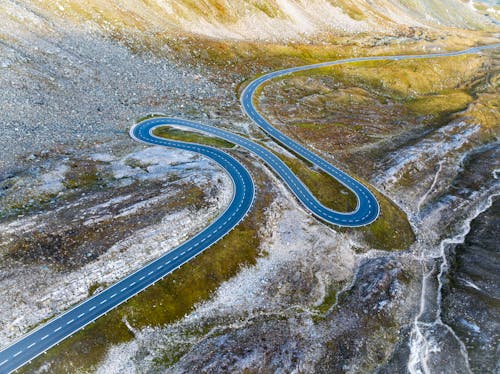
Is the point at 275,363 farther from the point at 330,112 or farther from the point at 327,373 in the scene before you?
the point at 330,112

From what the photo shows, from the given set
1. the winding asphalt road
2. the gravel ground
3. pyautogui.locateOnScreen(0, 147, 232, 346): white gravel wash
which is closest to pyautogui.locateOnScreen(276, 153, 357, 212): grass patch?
the winding asphalt road

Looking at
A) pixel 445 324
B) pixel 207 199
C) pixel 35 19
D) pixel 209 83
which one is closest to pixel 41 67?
pixel 35 19

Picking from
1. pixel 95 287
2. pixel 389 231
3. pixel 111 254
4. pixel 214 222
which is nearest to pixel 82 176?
pixel 111 254

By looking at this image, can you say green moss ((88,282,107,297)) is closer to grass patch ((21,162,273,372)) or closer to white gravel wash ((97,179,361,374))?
grass patch ((21,162,273,372))

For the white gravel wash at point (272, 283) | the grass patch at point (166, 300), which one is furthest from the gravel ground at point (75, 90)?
the white gravel wash at point (272, 283)

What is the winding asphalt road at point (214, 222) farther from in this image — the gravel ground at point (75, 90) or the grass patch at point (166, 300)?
the gravel ground at point (75, 90)

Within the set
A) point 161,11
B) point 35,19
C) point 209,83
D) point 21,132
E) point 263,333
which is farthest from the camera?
point 161,11
